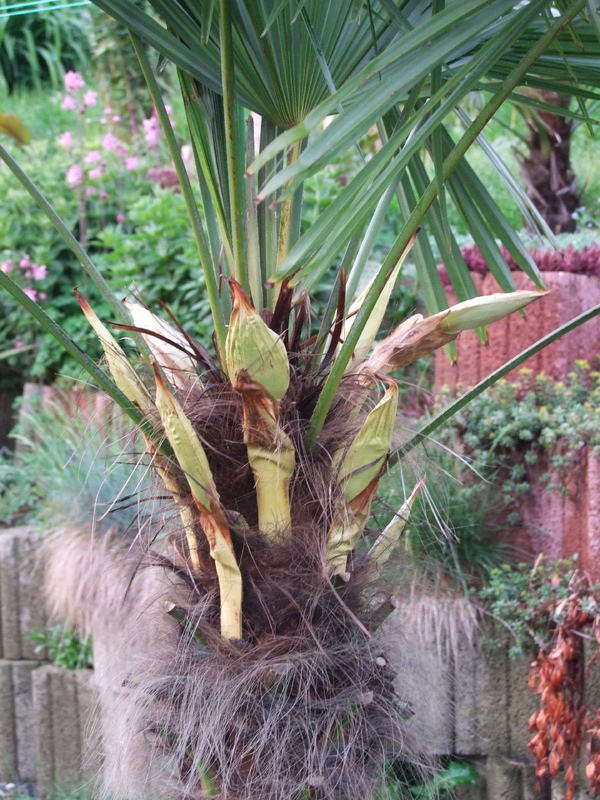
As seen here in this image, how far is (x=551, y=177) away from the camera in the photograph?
4652mm

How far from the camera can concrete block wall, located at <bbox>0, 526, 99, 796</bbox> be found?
3.61m

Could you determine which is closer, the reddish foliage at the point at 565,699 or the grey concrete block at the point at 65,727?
the reddish foliage at the point at 565,699

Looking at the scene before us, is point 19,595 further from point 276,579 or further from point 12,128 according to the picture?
point 12,128

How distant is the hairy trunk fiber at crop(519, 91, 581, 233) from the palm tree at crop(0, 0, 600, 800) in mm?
3243

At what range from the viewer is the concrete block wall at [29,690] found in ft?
11.8

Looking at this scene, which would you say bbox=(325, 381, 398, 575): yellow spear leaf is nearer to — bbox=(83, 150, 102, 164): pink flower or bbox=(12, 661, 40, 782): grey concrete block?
bbox=(12, 661, 40, 782): grey concrete block

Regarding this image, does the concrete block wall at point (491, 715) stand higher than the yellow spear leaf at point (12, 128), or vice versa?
the yellow spear leaf at point (12, 128)

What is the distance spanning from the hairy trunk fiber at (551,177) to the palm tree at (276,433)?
324 centimetres

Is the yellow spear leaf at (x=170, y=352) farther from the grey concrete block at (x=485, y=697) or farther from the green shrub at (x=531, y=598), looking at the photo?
the grey concrete block at (x=485, y=697)

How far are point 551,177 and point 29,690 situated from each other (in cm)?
384

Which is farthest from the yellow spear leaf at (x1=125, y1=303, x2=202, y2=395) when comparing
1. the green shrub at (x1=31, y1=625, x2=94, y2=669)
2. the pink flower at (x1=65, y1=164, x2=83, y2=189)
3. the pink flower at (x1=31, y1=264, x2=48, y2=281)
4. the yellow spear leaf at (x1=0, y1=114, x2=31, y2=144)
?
the yellow spear leaf at (x1=0, y1=114, x2=31, y2=144)

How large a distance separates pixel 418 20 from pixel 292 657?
119cm

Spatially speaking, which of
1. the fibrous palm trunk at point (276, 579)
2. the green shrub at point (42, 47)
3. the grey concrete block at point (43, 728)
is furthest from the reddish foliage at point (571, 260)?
the green shrub at point (42, 47)

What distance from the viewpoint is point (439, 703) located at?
1.82m
